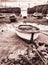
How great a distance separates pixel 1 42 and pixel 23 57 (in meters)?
1.54

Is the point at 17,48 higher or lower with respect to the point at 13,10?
lower

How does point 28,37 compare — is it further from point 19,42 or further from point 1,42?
point 1,42

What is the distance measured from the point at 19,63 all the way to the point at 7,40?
6.09 feet

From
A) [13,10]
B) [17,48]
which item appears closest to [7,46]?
[17,48]

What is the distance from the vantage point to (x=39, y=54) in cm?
399

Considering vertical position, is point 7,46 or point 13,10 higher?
point 13,10

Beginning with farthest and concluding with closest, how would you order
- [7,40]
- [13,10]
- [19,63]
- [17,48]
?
[13,10] → [7,40] → [17,48] → [19,63]

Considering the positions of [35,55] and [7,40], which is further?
[7,40]

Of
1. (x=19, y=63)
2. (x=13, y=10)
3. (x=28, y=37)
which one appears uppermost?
(x=13, y=10)

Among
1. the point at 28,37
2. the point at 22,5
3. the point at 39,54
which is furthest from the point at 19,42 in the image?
the point at 22,5

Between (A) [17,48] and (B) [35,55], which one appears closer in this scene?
(B) [35,55]

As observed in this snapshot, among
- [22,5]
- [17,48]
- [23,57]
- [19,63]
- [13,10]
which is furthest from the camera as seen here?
[22,5]

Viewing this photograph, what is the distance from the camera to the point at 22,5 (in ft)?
50.4

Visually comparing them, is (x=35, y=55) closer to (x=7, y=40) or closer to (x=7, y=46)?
(x=7, y=46)
